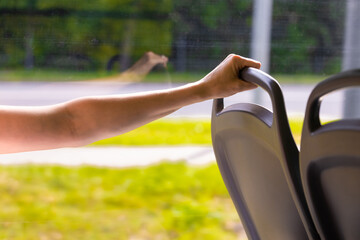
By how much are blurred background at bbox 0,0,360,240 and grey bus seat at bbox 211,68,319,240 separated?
96 centimetres

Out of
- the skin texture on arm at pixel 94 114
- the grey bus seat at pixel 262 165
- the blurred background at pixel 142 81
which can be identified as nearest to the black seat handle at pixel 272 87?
the grey bus seat at pixel 262 165

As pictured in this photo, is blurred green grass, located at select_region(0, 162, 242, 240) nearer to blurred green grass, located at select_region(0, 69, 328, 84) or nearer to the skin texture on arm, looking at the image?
blurred green grass, located at select_region(0, 69, 328, 84)

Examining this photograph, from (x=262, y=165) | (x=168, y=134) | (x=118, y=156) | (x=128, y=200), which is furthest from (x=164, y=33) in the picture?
(x=262, y=165)

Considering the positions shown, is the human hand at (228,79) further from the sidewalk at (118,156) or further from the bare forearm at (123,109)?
the sidewalk at (118,156)

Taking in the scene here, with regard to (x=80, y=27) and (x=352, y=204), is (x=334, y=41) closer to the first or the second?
(x=80, y=27)

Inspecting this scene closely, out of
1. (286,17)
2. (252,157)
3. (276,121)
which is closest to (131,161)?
(286,17)

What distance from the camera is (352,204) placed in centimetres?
79

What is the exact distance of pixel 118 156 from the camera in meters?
2.48

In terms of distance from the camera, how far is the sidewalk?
2.42 metres

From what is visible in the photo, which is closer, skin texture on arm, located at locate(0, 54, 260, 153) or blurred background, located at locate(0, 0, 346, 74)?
skin texture on arm, located at locate(0, 54, 260, 153)

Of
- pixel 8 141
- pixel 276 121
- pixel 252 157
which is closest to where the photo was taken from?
pixel 276 121

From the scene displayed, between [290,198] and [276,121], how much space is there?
0.17 metres

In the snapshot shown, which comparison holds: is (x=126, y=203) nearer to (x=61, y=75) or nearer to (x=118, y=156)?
(x=118, y=156)

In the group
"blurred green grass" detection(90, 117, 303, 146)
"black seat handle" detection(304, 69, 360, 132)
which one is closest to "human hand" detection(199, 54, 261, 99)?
"black seat handle" detection(304, 69, 360, 132)
